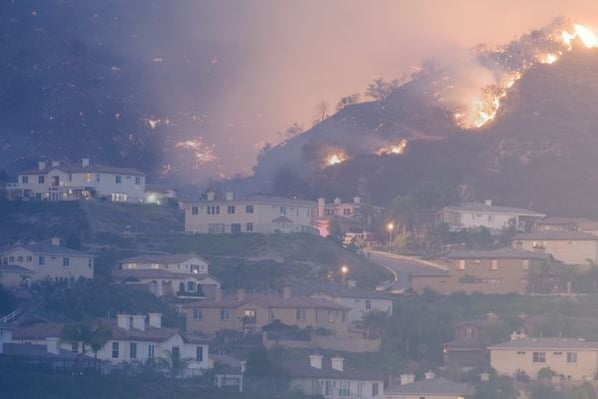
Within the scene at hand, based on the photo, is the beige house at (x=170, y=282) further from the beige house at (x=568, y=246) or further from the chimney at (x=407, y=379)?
the beige house at (x=568, y=246)

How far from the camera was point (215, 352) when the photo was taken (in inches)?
5241

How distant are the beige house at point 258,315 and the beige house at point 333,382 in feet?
39.3

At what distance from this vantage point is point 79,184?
174 metres

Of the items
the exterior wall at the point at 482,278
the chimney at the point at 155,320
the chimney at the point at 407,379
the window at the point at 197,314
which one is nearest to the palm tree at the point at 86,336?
the chimney at the point at 155,320

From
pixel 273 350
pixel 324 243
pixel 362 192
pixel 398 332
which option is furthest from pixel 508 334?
pixel 362 192

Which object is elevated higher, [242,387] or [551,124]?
[551,124]

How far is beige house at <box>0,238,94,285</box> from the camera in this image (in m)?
147

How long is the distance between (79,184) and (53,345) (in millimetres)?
52460

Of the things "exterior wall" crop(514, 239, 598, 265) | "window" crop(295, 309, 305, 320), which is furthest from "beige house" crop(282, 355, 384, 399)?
"exterior wall" crop(514, 239, 598, 265)

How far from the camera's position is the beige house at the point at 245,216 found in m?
168

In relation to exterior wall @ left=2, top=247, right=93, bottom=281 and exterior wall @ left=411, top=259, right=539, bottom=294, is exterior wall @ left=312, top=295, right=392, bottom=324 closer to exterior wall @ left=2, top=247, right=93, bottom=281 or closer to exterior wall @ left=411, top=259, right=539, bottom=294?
exterior wall @ left=411, top=259, right=539, bottom=294

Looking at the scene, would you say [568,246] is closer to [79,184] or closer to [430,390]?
[79,184]

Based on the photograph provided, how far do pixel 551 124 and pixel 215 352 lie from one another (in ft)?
226

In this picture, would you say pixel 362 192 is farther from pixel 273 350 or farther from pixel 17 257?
pixel 273 350
